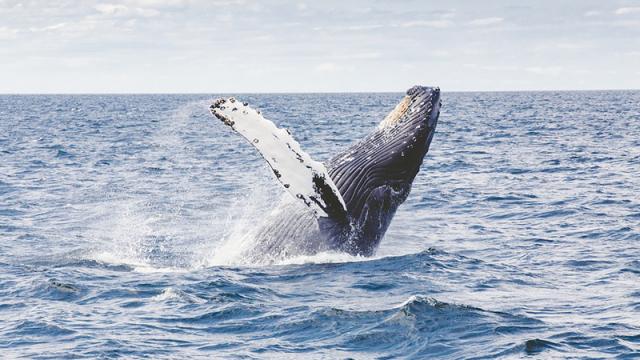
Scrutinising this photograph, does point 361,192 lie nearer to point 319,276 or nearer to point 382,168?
point 382,168

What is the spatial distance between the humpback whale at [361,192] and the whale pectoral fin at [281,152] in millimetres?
21

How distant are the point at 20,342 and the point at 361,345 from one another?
310cm

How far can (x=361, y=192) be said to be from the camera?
32.7 feet

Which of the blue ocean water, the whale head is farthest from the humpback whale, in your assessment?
the blue ocean water

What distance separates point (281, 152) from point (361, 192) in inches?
61.2

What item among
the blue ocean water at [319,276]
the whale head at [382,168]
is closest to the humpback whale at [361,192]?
the whale head at [382,168]

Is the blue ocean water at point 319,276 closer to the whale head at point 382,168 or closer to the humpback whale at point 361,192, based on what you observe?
the humpback whale at point 361,192

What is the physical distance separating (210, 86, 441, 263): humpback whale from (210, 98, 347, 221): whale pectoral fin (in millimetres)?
21

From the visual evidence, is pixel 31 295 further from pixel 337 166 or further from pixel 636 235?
pixel 636 235

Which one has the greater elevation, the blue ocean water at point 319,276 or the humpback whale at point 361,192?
the humpback whale at point 361,192

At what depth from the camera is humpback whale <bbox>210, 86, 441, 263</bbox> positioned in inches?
385

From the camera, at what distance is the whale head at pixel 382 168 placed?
9.96m

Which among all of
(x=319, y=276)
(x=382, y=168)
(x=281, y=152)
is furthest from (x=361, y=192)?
(x=281, y=152)

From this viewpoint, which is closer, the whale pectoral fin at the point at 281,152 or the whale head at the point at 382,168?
the whale pectoral fin at the point at 281,152
